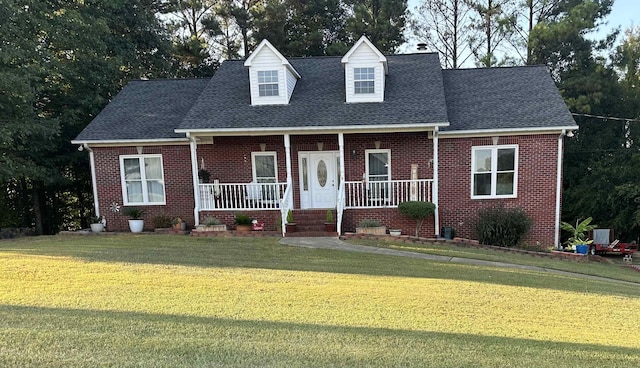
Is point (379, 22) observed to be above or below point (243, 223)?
above

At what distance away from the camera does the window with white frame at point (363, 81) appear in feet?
41.6

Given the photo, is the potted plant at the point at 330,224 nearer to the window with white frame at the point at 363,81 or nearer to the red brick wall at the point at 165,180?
the window with white frame at the point at 363,81

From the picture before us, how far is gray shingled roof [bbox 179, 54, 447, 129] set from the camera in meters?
11.7

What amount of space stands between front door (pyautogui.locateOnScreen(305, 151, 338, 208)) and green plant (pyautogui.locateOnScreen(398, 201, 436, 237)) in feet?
8.53

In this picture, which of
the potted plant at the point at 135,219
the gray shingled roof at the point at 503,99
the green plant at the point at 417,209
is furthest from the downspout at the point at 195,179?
the gray shingled roof at the point at 503,99

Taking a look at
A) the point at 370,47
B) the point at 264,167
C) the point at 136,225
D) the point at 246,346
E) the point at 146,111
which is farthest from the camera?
the point at 146,111

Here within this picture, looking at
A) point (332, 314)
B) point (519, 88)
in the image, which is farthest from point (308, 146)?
point (332, 314)

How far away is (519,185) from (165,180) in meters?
11.5

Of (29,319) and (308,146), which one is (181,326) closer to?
(29,319)

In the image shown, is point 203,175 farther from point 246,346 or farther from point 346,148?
point 246,346

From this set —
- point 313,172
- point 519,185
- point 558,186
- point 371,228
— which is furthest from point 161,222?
point 558,186

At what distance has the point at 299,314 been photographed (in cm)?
470

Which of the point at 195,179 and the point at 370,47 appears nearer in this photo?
the point at 195,179

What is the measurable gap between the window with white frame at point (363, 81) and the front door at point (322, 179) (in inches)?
92.3
